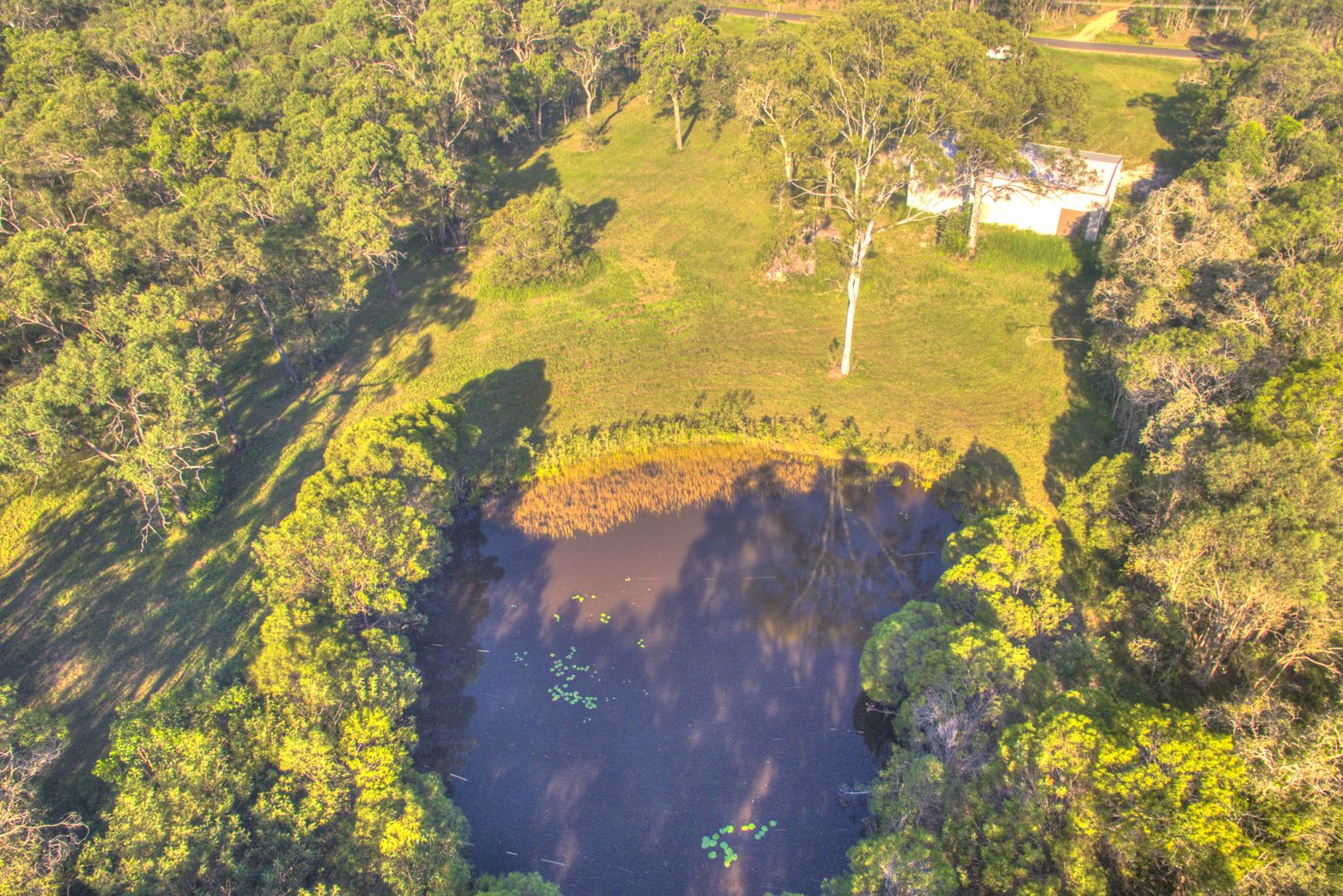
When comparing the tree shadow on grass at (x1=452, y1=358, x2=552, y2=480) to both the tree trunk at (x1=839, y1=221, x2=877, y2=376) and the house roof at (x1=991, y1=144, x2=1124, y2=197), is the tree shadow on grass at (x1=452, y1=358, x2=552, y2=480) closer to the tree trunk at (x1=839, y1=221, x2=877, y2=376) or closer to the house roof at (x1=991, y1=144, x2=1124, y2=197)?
the tree trunk at (x1=839, y1=221, x2=877, y2=376)

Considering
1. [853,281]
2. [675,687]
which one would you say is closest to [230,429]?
[675,687]

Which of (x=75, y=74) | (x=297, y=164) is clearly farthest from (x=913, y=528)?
(x=75, y=74)

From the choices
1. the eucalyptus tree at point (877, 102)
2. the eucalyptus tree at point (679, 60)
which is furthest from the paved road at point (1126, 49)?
the eucalyptus tree at point (877, 102)

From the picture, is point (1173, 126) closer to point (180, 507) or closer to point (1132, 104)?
point (1132, 104)

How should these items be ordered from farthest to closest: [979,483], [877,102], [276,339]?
[276,339]
[877,102]
[979,483]

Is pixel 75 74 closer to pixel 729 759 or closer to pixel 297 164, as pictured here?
pixel 297 164

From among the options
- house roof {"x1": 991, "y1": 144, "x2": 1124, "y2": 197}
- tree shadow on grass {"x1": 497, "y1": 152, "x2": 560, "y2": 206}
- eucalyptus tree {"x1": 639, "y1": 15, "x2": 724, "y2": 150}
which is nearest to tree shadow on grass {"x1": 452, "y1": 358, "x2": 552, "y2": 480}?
tree shadow on grass {"x1": 497, "y1": 152, "x2": 560, "y2": 206}

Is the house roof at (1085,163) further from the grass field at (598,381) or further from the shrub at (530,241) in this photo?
the shrub at (530,241)
